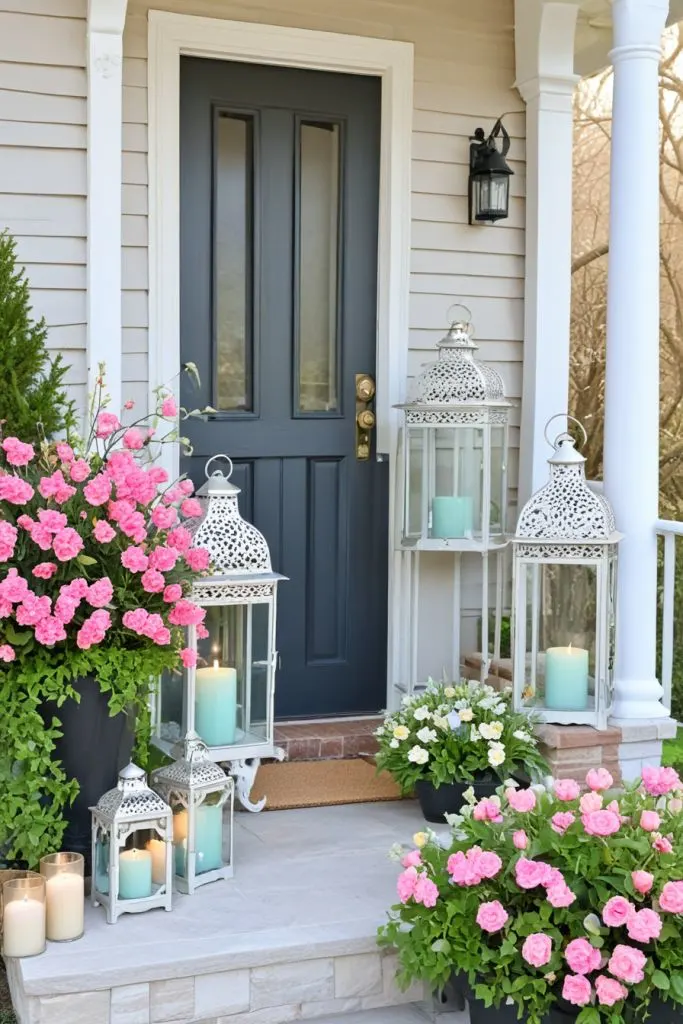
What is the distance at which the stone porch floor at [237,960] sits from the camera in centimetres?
262

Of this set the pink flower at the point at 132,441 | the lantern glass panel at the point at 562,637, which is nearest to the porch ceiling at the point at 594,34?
the lantern glass panel at the point at 562,637

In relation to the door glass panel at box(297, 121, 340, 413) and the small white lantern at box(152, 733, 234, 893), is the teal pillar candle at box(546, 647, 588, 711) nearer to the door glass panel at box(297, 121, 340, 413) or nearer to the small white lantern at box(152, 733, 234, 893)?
the small white lantern at box(152, 733, 234, 893)

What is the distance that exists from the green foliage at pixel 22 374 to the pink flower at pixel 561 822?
1.55 metres

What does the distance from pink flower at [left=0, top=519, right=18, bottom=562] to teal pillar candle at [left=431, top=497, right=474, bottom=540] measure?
1.59 meters

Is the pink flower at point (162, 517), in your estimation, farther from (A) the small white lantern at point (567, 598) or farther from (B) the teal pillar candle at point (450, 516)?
(B) the teal pillar candle at point (450, 516)

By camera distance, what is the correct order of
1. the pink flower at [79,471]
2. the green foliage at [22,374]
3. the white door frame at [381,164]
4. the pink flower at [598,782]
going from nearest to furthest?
the pink flower at [598,782]
the pink flower at [79,471]
the green foliage at [22,374]
the white door frame at [381,164]

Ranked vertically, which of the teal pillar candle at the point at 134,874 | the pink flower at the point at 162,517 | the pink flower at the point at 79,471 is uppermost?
the pink flower at the point at 79,471

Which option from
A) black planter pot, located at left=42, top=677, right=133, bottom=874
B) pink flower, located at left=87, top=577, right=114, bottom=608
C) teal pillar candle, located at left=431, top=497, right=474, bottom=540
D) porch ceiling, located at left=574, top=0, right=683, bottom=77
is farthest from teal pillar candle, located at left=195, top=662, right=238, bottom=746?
porch ceiling, located at left=574, top=0, right=683, bottom=77

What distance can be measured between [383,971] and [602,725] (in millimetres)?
1089

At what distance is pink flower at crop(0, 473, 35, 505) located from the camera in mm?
2883

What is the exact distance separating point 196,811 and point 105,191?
173cm

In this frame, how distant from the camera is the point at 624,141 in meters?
3.64

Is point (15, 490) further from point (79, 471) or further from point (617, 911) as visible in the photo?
point (617, 911)

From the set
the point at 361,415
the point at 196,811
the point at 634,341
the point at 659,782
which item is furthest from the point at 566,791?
the point at 361,415
